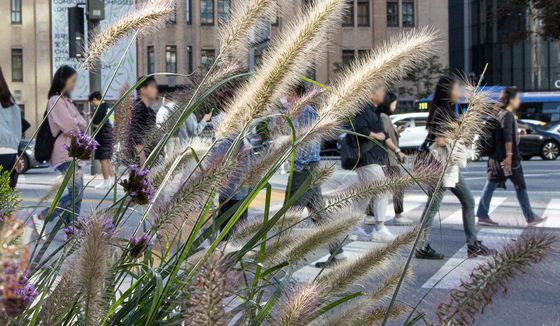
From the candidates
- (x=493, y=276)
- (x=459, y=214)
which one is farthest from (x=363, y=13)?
(x=493, y=276)

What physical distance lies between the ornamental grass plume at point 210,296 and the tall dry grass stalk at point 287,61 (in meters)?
1.11

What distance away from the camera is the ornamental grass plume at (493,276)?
1.41 m

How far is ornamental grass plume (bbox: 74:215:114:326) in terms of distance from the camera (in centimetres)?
131

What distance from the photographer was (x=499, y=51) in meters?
73.9

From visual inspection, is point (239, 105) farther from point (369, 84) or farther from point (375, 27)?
point (375, 27)

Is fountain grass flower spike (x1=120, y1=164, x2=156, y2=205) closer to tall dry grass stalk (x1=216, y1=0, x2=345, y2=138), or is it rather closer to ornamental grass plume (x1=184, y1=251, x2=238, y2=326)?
tall dry grass stalk (x1=216, y1=0, x2=345, y2=138)

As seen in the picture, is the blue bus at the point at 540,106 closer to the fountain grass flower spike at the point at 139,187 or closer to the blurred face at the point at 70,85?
the blurred face at the point at 70,85

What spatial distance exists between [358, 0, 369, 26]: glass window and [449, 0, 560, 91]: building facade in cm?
1130

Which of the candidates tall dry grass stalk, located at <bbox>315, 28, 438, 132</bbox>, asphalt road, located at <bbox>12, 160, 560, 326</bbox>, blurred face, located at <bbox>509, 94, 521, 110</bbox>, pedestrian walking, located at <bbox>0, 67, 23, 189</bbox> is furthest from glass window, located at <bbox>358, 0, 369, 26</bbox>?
tall dry grass stalk, located at <bbox>315, 28, 438, 132</bbox>

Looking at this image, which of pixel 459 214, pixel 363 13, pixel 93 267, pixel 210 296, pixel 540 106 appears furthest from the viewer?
pixel 363 13

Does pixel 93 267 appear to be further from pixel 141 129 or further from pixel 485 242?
pixel 141 129

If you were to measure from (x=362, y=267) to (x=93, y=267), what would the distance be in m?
0.80

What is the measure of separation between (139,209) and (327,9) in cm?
65

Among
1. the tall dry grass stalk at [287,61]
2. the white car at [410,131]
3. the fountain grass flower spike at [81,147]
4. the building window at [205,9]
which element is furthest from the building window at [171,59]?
the tall dry grass stalk at [287,61]
